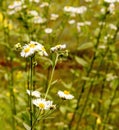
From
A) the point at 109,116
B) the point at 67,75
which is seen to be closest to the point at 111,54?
the point at 109,116

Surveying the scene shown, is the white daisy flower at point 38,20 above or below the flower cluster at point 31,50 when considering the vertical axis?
above

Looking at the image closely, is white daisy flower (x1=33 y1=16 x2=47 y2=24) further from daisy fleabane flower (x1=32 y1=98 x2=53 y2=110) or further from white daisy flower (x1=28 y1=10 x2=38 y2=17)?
daisy fleabane flower (x1=32 y1=98 x2=53 y2=110)

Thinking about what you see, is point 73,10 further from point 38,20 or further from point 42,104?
point 42,104

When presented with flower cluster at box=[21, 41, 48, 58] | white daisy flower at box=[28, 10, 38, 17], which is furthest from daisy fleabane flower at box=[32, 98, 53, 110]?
white daisy flower at box=[28, 10, 38, 17]

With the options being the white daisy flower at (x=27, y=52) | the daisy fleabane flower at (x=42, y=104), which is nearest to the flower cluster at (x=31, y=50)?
the white daisy flower at (x=27, y=52)

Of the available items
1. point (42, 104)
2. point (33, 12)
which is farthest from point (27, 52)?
point (33, 12)

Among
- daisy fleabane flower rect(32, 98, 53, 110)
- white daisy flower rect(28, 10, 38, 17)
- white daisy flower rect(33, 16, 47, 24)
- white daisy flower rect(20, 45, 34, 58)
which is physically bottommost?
daisy fleabane flower rect(32, 98, 53, 110)

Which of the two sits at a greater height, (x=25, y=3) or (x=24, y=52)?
(x=25, y=3)

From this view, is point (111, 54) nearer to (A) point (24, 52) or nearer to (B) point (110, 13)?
(B) point (110, 13)

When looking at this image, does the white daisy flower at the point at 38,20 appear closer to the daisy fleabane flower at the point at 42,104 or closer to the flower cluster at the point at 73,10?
the flower cluster at the point at 73,10

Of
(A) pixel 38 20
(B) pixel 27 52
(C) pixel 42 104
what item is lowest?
(C) pixel 42 104

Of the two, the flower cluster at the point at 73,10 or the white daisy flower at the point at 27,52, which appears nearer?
the white daisy flower at the point at 27,52
